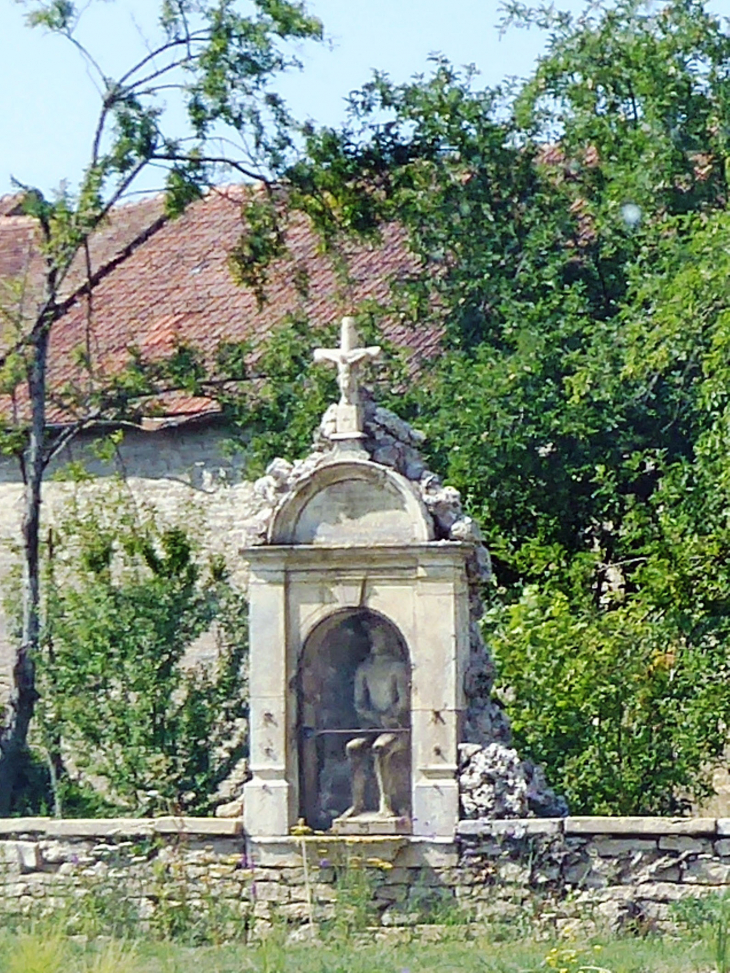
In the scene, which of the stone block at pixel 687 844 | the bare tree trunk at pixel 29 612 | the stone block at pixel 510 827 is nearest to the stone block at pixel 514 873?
the stone block at pixel 510 827

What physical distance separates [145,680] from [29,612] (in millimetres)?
1648

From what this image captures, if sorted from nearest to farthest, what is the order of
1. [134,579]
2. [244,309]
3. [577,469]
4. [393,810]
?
[393,810], [134,579], [577,469], [244,309]

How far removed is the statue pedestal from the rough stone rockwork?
41 cm

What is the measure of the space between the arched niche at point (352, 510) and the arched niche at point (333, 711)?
488mm

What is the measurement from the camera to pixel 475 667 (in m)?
13.0

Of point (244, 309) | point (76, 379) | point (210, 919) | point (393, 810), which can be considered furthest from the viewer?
point (244, 309)

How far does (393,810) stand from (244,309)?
10975mm

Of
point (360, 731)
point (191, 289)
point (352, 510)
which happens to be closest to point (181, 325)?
point (191, 289)

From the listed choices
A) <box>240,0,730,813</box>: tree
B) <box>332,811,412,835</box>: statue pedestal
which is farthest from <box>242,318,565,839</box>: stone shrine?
<box>240,0,730,813</box>: tree

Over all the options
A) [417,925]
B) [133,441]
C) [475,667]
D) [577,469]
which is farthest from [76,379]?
[417,925]

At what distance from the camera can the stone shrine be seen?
41.7 ft

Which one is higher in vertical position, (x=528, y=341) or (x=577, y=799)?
(x=528, y=341)

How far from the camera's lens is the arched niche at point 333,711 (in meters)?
13.0

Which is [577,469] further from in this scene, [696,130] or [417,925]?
[417,925]
